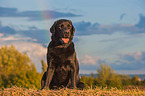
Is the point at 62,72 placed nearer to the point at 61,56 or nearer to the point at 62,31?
the point at 61,56

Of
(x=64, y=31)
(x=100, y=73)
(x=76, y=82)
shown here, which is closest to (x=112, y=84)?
(x=100, y=73)

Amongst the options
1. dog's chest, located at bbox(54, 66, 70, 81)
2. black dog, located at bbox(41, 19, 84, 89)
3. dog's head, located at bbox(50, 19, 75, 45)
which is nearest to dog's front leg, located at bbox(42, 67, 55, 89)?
black dog, located at bbox(41, 19, 84, 89)

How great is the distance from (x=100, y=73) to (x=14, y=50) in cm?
1882

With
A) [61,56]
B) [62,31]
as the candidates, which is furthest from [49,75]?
[62,31]

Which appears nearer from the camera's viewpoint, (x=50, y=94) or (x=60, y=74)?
(x=50, y=94)

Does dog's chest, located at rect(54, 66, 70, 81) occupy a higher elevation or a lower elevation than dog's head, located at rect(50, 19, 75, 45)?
lower

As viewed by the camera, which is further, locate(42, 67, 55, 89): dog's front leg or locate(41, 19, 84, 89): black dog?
locate(42, 67, 55, 89): dog's front leg

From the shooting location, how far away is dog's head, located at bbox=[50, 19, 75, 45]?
6344 mm

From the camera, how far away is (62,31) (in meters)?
6.33

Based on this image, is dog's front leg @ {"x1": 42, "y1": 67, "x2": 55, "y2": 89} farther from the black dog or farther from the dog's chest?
the dog's chest

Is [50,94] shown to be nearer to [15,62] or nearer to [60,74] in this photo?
[60,74]

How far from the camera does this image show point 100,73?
18.7 metres

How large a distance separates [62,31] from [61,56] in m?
0.79

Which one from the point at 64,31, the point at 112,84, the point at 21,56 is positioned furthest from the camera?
the point at 21,56
